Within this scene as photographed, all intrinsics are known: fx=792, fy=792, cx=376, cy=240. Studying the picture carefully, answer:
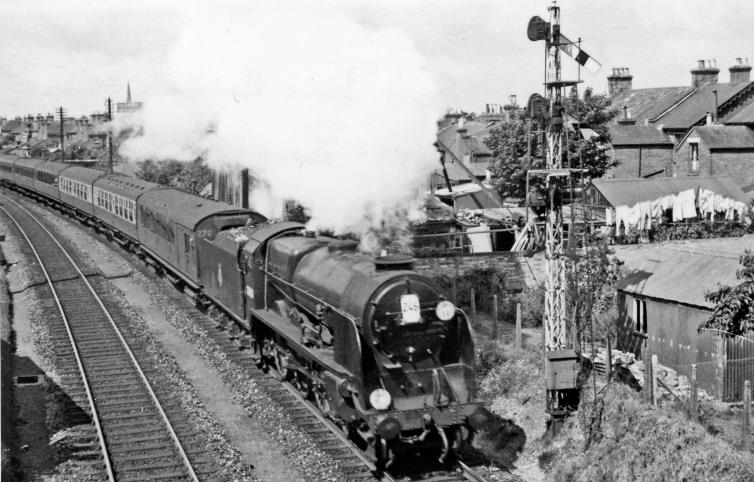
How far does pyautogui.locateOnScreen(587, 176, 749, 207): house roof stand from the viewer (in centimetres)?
2803

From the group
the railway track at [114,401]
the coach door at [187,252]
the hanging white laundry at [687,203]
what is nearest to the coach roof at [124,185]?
the railway track at [114,401]

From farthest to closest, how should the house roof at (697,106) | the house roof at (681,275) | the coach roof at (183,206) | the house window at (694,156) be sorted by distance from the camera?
the house roof at (697,106) → the house window at (694,156) → the coach roof at (183,206) → the house roof at (681,275)

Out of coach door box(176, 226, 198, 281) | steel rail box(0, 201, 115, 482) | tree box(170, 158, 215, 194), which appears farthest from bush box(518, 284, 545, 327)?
tree box(170, 158, 215, 194)

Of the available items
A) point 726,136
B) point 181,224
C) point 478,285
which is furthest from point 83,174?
point 726,136

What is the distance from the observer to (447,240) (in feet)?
86.1

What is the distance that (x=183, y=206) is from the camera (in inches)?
894

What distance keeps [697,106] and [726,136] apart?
7776mm

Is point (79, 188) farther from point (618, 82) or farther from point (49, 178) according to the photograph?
point (618, 82)

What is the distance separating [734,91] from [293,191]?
34414mm

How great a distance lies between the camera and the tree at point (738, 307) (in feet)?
49.4

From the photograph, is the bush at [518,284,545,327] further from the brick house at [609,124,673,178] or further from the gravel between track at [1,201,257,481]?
the brick house at [609,124,673,178]

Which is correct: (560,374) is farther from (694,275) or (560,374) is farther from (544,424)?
(694,275)

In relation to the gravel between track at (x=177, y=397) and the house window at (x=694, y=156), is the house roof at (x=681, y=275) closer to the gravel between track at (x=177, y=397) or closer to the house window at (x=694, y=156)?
the gravel between track at (x=177, y=397)

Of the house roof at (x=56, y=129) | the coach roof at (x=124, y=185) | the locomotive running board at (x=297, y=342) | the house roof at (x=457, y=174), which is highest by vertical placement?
the house roof at (x=56, y=129)
